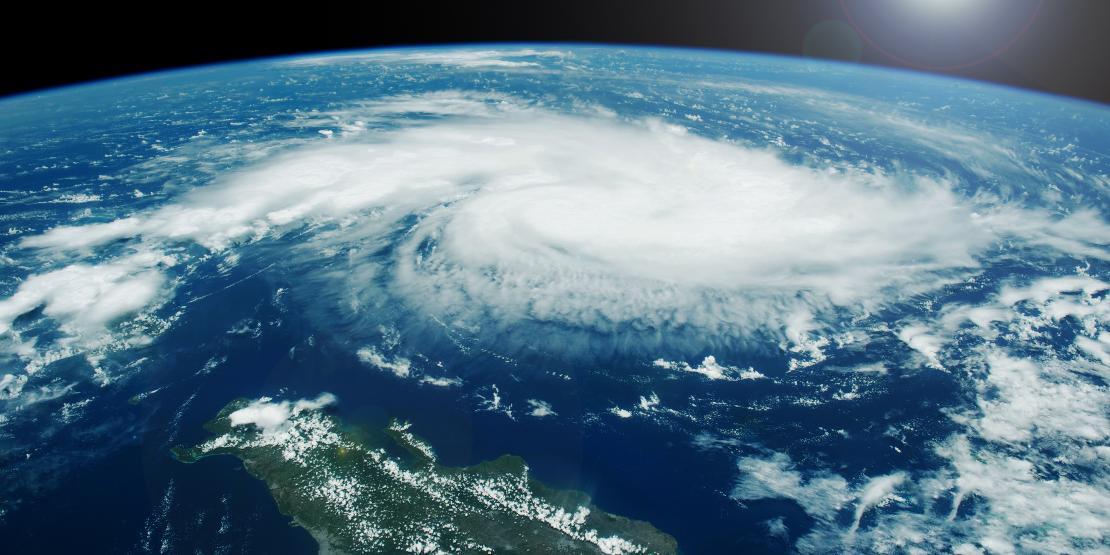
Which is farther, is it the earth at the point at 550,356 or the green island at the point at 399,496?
the earth at the point at 550,356

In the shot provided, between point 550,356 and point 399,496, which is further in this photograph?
point 550,356

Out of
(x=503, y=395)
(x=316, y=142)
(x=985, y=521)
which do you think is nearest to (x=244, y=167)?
(x=316, y=142)

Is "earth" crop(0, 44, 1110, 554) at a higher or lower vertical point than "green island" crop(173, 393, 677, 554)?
higher

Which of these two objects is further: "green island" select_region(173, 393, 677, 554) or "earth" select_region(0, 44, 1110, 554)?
"earth" select_region(0, 44, 1110, 554)

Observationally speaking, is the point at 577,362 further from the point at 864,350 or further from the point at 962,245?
the point at 962,245

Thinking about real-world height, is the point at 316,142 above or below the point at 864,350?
above
